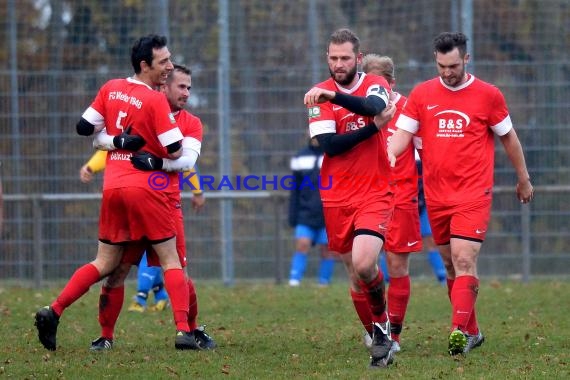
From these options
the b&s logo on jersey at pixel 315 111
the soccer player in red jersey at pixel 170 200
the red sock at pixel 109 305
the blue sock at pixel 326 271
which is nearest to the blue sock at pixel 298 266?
the blue sock at pixel 326 271

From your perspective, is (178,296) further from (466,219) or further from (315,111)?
(466,219)

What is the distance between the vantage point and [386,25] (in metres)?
15.5

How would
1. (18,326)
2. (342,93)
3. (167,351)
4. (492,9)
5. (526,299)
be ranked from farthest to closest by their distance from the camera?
1. (492,9)
2. (526,299)
3. (18,326)
4. (167,351)
5. (342,93)

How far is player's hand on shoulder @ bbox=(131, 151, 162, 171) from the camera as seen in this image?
26.6 feet

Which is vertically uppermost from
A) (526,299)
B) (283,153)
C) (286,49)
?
(286,49)

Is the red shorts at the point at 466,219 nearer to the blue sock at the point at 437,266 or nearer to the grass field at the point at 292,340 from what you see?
the grass field at the point at 292,340

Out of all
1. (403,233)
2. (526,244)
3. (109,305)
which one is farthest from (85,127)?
(526,244)

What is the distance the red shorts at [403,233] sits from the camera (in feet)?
28.6

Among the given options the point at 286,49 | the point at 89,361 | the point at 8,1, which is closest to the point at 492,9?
the point at 286,49

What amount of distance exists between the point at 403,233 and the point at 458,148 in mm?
823

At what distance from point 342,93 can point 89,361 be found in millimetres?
2465

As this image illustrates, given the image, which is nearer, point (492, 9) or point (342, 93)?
point (342, 93)

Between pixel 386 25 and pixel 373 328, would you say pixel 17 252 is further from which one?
pixel 373 328

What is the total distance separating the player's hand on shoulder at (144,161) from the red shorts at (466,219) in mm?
2053
